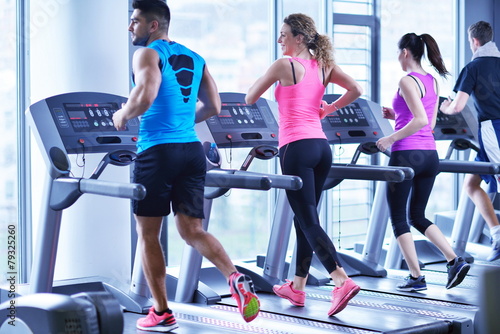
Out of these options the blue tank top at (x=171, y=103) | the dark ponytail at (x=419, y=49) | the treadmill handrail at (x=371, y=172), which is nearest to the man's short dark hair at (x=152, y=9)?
the blue tank top at (x=171, y=103)

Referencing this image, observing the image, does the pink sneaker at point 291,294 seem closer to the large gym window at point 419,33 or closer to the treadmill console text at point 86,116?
the treadmill console text at point 86,116

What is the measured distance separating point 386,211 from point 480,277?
4175mm

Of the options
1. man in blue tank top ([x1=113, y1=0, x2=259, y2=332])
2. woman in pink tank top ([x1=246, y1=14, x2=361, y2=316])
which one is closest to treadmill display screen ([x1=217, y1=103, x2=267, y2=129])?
woman in pink tank top ([x1=246, y1=14, x2=361, y2=316])

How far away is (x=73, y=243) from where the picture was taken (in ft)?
14.6

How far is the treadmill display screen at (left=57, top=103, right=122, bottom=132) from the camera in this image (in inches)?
146

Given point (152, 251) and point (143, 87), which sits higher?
point (143, 87)

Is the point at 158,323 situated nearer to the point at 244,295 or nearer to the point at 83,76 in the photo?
the point at 244,295

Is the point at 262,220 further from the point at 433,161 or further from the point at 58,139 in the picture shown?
the point at 58,139

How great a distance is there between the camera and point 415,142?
4402 millimetres

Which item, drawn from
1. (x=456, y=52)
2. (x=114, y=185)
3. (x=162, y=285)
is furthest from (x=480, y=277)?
(x=456, y=52)

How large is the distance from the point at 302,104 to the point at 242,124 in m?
0.59

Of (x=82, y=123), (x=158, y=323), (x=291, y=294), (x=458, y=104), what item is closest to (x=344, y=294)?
(x=291, y=294)

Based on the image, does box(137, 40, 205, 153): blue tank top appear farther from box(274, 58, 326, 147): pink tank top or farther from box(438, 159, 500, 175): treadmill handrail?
box(438, 159, 500, 175): treadmill handrail

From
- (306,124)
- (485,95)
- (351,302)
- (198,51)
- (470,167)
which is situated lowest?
(351,302)
